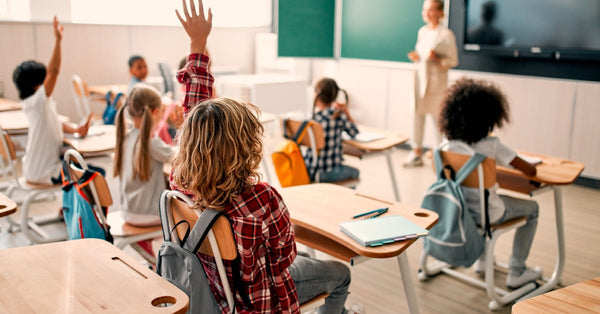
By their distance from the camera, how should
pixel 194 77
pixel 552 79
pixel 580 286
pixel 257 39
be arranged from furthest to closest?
pixel 257 39
pixel 552 79
pixel 194 77
pixel 580 286

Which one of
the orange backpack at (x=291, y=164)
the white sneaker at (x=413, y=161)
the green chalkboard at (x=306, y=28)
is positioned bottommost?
the white sneaker at (x=413, y=161)

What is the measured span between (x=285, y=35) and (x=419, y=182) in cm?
236

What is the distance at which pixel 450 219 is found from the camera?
260 centimetres

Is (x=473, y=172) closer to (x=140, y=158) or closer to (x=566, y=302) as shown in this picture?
(x=566, y=302)

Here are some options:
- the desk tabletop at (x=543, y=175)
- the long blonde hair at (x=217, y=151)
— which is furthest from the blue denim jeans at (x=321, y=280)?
the desk tabletop at (x=543, y=175)

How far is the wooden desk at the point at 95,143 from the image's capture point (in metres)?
3.21

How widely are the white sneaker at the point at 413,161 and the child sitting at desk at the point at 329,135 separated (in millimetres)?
2120

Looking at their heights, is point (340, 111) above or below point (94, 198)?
above

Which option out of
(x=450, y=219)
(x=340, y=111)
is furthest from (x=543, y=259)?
(x=340, y=111)

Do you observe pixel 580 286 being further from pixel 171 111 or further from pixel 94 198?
pixel 171 111

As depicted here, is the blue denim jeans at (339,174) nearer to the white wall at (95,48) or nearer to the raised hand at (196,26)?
the raised hand at (196,26)

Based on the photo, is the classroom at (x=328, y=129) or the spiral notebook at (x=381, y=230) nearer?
the classroom at (x=328, y=129)

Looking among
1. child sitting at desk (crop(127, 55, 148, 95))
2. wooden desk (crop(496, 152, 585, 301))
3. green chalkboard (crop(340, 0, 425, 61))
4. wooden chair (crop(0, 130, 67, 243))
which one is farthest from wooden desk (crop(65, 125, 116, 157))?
green chalkboard (crop(340, 0, 425, 61))

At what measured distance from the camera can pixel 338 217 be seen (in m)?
2.03
